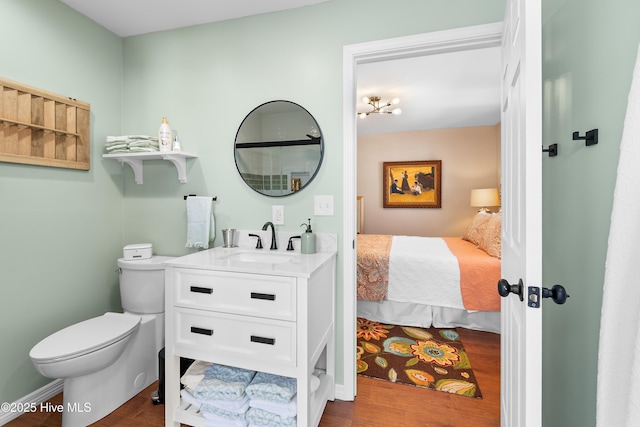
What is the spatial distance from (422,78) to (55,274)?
3.36 metres

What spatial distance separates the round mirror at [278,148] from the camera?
1.92 m

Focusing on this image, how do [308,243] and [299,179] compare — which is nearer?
[308,243]

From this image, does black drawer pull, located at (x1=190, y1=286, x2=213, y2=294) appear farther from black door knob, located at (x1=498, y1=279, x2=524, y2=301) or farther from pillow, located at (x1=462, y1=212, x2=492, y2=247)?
pillow, located at (x1=462, y1=212, x2=492, y2=247)

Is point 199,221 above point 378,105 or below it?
below

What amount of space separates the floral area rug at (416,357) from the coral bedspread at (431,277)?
28 centimetres

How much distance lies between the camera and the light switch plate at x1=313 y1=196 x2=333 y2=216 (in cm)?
188

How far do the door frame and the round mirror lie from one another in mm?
198

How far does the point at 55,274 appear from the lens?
1897 millimetres

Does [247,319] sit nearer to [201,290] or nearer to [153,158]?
[201,290]

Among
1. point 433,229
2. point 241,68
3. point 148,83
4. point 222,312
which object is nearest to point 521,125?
point 222,312

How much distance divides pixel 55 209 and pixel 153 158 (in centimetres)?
65

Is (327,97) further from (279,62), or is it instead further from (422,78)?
(422,78)

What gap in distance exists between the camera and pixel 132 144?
206 centimetres

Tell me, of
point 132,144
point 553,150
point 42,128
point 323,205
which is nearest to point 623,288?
point 553,150
